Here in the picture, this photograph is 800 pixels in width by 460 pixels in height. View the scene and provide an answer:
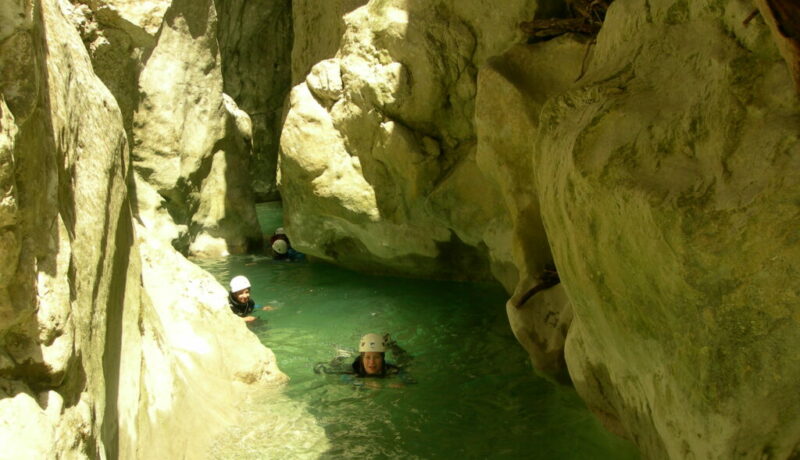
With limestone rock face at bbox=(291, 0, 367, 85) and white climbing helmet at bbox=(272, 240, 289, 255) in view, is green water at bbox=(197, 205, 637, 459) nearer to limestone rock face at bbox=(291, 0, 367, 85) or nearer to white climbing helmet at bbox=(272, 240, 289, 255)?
white climbing helmet at bbox=(272, 240, 289, 255)

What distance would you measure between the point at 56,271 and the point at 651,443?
10.8ft

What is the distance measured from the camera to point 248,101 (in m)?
21.1

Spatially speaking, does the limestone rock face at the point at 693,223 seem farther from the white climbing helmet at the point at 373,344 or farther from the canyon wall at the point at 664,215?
the white climbing helmet at the point at 373,344

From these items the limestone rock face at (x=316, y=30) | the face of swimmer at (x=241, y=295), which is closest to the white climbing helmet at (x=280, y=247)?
→ the limestone rock face at (x=316, y=30)

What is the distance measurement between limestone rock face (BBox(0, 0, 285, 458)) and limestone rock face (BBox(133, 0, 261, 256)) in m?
6.31

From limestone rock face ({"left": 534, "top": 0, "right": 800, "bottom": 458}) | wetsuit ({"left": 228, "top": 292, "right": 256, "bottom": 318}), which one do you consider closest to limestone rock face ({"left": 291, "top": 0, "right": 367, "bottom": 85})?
wetsuit ({"left": 228, "top": 292, "right": 256, "bottom": 318})

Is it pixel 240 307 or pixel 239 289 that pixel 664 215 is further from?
pixel 240 307

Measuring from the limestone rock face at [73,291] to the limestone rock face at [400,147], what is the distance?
4.64 m

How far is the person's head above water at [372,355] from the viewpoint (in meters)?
7.32

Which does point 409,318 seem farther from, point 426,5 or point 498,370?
point 426,5

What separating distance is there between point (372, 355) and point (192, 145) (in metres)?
7.19

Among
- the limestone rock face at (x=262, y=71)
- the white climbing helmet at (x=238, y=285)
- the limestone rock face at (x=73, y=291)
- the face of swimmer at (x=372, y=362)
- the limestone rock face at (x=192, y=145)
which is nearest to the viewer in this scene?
the limestone rock face at (x=73, y=291)

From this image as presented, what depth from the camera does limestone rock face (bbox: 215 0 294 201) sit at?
65.9 ft

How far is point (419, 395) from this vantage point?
7031 mm
